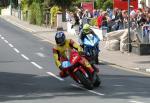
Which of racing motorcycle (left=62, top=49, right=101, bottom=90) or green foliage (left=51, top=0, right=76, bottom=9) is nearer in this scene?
racing motorcycle (left=62, top=49, right=101, bottom=90)

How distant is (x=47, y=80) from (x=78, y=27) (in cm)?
2173

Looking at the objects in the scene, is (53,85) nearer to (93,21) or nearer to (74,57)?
(74,57)

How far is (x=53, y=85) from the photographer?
18047mm

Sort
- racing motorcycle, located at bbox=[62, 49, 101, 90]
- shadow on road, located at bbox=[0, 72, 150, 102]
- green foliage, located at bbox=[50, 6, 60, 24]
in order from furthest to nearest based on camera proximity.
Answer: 1. green foliage, located at bbox=[50, 6, 60, 24]
2. racing motorcycle, located at bbox=[62, 49, 101, 90]
3. shadow on road, located at bbox=[0, 72, 150, 102]

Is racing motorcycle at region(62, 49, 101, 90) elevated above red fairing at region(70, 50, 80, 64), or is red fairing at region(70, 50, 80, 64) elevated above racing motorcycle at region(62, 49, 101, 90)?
red fairing at region(70, 50, 80, 64)

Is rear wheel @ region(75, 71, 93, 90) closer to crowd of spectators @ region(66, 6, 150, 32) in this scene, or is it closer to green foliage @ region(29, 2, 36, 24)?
crowd of spectators @ region(66, 6, 150, 32)

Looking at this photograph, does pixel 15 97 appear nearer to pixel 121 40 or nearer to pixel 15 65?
pixel 15 65

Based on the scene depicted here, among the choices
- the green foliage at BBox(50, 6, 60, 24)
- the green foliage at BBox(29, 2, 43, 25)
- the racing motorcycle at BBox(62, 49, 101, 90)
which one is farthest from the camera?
the green foliage at BBox(29, 2, 43, 25)

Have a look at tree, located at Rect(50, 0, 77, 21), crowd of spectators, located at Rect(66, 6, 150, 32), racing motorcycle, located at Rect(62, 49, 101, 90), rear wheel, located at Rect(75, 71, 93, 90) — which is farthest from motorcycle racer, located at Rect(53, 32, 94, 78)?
tree, located at Rect(50, 0, 77, 21)

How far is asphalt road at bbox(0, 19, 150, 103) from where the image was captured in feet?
49.4

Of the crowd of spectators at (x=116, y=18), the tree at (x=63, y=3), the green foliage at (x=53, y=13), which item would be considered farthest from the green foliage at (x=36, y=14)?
the crowd of spectators at (x=116, y=18)

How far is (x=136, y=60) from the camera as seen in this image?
86.0 ft

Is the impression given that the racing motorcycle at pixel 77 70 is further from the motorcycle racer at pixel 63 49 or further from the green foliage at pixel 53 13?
the green foliage at pixel 53 13

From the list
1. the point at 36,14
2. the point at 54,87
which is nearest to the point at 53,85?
the point at 54,87
